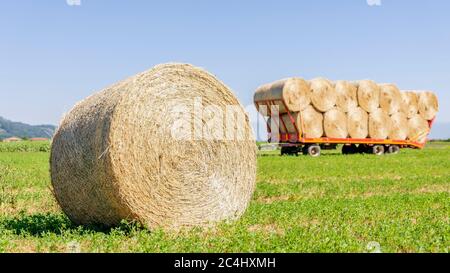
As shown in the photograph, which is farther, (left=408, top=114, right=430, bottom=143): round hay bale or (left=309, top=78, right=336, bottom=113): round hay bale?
(left=408, top=114, right=430, bottom=143): round hay bale

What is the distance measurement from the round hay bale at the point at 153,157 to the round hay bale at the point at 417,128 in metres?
23.5

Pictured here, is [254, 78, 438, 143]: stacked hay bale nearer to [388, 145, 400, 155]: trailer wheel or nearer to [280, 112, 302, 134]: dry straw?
[280, 112, 302, 134]: dry straw

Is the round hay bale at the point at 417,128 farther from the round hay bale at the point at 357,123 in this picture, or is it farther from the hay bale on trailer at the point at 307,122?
the hay bale on trailer at the point at 307,122

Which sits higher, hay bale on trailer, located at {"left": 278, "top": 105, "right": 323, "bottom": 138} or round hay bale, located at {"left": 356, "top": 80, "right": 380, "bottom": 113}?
round hay bale, located at {"left": 356, "top": 80, "right": 380, "bottom": 113}

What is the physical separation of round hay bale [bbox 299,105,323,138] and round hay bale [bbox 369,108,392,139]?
336cm

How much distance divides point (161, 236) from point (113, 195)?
82cm

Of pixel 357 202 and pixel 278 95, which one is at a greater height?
pixel 278 95

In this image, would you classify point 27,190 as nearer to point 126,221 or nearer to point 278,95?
point 126,221

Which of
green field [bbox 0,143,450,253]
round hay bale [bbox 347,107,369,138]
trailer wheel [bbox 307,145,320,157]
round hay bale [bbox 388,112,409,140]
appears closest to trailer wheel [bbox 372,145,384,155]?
round hay bale [bbox 388,112,409,140]

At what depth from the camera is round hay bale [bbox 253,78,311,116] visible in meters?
24.7

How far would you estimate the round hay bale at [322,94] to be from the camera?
84.1 feet

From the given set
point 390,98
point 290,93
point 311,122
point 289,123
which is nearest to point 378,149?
point 390,98

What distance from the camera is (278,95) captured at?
25.0 metres
